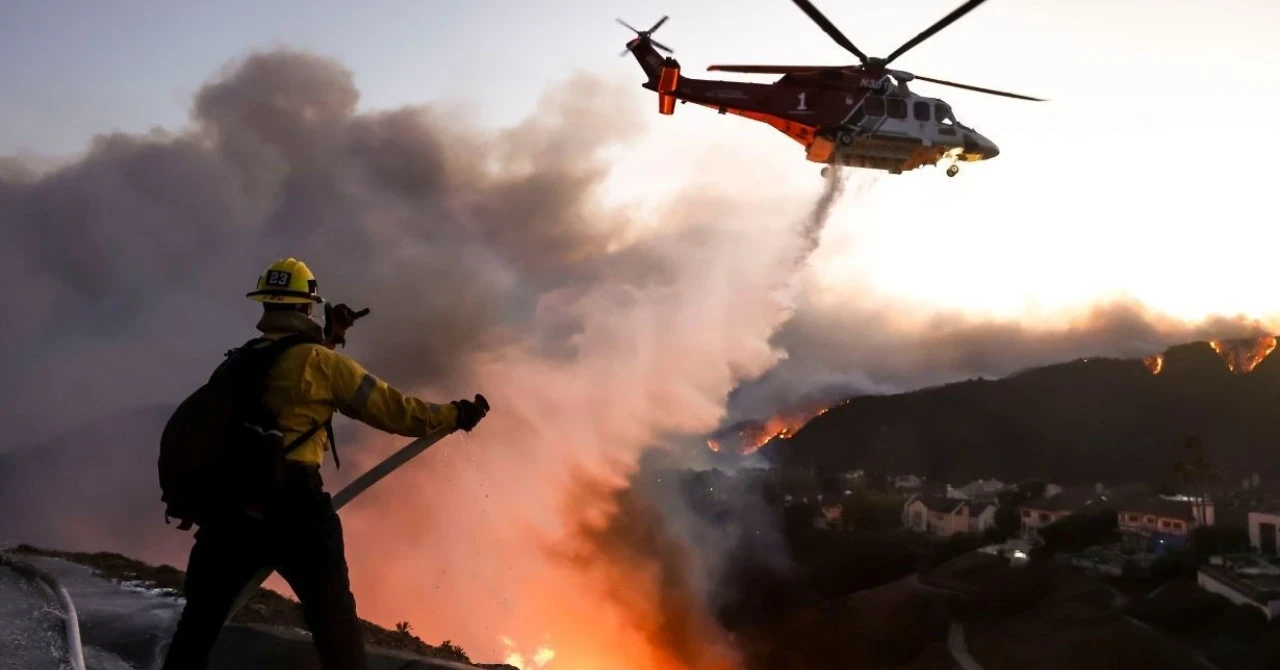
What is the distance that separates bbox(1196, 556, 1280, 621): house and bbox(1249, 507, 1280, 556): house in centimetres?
237

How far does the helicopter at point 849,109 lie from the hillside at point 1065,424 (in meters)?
132

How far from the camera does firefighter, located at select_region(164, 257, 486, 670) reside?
4438 millimetres

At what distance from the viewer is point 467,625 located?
187ft

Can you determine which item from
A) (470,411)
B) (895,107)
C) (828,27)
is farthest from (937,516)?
(470,411)

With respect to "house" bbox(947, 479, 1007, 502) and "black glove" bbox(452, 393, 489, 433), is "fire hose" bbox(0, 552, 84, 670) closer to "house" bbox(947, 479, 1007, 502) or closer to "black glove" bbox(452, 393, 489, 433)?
"black glove" bbox(452, 393, 489, 433)

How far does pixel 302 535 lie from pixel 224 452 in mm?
568

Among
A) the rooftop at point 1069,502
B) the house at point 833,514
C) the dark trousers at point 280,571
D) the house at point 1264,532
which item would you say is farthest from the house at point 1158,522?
the dark trousers at point 280,571

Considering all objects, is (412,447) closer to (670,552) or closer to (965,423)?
(670,552)

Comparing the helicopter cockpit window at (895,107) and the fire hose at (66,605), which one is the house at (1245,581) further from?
the fire hose at (66,605)

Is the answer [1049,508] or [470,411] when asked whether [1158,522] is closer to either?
[1049,508]

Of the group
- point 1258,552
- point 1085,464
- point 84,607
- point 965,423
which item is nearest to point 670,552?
point 1258,552

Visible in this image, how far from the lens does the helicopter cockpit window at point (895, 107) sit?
25.4m

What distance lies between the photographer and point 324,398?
4492 mm

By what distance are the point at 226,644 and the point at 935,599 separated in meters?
90.1
